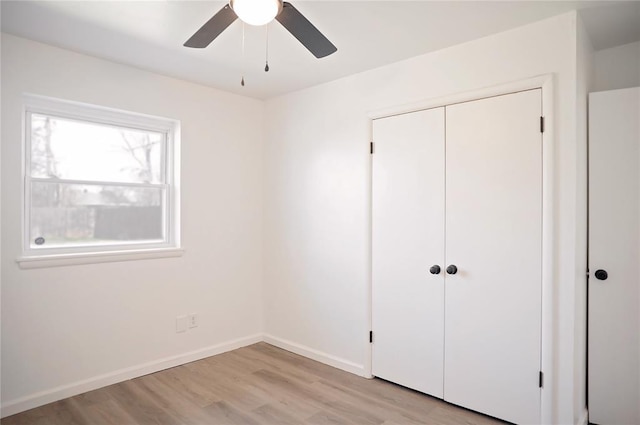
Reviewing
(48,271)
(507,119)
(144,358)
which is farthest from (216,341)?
(507,119)

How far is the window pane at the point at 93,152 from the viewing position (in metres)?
2.77

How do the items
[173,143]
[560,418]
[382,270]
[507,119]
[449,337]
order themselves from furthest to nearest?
[173,143], [382,270], [449,337], [507,119], [560,418]

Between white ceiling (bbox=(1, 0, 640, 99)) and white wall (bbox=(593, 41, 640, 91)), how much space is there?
9 cm

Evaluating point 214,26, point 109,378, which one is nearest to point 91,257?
point 109,378

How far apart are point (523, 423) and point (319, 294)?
5.88ft

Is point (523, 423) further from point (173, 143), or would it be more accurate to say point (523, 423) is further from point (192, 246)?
point (173, 143)

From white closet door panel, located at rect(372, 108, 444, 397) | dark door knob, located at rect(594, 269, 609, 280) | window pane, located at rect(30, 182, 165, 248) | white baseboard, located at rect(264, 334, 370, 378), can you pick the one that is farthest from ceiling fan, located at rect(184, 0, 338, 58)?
white baseboard, located at rect(264, 334, 370, 378)

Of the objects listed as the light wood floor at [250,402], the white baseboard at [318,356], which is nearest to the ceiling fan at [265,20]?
the light wood floor at [250,402]

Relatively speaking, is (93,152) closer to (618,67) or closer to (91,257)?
(91,257)

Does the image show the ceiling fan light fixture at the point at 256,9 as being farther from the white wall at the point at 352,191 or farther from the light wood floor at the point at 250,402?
the light wood floor at the point at 250,402

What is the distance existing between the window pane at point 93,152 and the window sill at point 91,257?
0.60m

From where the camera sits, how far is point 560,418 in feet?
7.20

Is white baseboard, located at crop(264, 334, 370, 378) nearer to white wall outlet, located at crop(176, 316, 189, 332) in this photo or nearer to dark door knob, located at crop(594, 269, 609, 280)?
white wall outlet, located at crop(176, 316, 189, 332)

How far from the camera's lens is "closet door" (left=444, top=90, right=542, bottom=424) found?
230cm
